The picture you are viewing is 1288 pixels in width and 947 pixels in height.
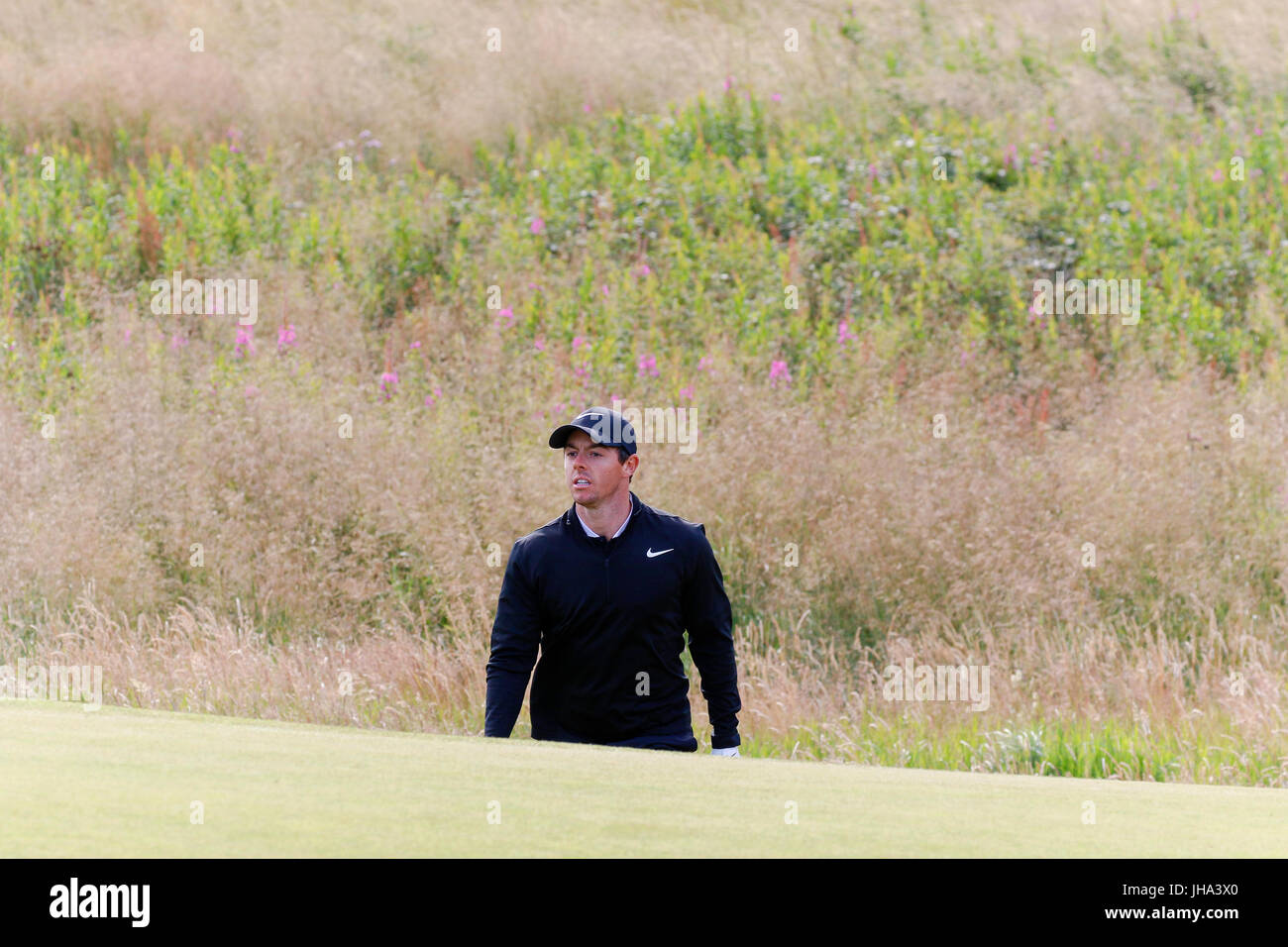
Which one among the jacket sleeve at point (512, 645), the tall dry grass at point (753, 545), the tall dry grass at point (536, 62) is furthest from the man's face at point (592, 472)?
the tall dry grass at point (536, 62)

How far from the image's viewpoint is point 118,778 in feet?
9.96

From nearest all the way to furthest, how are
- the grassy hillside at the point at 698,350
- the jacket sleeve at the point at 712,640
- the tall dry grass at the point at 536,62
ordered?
the jacket sleeve at the point at 712,640, the grassy hillside at the point at 698,350, the tall dry grass at the point at 536,62

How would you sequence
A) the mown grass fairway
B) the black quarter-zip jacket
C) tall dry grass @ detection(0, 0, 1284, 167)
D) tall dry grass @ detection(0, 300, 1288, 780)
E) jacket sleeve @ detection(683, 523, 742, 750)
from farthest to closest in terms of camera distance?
tall dry grass @ detection(0, 0, 1284, 167), tall dry grass @ detection(0, 300, 1288, 780), jacket sleeve @ detection(683, 523, 742, 750), the black quarter-zip jacket, the mown grass fairway

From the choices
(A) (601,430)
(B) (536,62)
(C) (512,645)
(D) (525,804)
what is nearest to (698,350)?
(B) (536,62)

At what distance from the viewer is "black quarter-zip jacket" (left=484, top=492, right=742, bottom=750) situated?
4.71 meters

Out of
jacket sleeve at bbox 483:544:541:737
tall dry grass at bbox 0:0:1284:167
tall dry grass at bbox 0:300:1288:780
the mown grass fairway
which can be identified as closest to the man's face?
jacket sleeve at bbox 483:544:541:737

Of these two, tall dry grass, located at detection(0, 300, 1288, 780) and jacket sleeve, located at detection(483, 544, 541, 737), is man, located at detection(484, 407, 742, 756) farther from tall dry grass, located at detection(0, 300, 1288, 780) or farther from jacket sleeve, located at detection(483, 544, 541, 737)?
tall dry grass, located at detection(0, 300, 1288, 780)

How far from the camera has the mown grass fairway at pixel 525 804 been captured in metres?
2.55

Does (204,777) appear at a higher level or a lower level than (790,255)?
lower

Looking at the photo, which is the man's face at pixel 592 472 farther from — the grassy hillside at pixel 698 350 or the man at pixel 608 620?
the grassy hillside at pixel 698 350

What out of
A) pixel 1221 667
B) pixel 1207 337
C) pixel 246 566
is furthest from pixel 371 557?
pixel 1207 337

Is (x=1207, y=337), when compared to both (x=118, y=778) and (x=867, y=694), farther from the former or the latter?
(x=118, y=778)

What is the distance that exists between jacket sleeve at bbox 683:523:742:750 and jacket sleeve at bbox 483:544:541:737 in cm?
49
